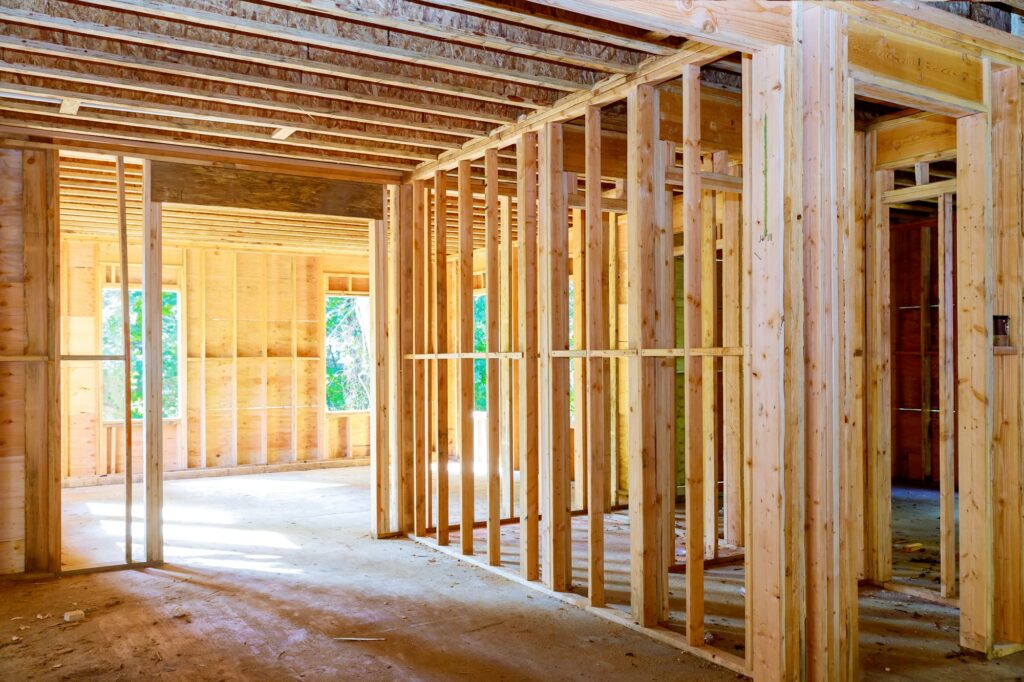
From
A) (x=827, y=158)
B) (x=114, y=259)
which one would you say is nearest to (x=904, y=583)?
(x=827, y=158)

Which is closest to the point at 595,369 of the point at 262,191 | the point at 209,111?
the point at 209,111

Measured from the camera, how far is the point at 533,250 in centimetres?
553

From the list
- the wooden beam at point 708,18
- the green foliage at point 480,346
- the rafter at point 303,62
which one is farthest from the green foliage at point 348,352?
the wooden beam at point 708,18

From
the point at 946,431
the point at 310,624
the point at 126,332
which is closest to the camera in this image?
the point at 310,624

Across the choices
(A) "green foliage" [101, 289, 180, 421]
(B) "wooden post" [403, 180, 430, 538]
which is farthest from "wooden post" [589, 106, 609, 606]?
(A) "green foliage" [101, 289, 180, 421]

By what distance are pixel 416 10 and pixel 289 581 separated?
386cm

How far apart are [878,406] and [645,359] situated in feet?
6.25

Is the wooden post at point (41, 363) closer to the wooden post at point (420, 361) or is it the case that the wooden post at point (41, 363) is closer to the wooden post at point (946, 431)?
the wooden post at point (420, 361)

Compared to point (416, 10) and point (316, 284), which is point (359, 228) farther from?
point (416, 10)

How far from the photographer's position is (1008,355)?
13.5ft

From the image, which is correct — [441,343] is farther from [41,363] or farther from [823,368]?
[823,368]

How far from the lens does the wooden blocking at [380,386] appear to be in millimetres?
7043

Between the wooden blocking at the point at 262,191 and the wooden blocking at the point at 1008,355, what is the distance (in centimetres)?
476

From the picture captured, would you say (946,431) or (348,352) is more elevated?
(348,352)
